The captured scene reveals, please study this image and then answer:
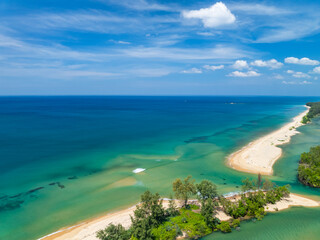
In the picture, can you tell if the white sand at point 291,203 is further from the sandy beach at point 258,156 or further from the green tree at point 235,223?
the sandy beach at point 258,156

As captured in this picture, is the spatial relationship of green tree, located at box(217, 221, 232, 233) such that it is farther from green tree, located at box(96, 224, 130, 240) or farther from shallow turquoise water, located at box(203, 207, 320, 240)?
green tree, located at box(96, 224, 130, 240)

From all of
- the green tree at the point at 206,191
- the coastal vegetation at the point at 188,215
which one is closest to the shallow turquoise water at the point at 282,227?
the coastal vegetation at the point at 188,215

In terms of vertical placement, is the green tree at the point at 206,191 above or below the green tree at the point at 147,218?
above

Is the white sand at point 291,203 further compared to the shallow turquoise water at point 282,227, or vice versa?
the white sand at point 291,203

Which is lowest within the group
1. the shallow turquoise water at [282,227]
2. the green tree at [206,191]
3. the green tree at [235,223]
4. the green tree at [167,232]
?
the shallow turquoise water at [282,227]

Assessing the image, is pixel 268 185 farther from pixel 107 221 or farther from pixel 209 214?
pixel 107 221

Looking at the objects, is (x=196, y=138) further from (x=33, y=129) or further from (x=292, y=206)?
(x=33, y=129)

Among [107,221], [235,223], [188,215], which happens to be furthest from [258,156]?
[107,221]
